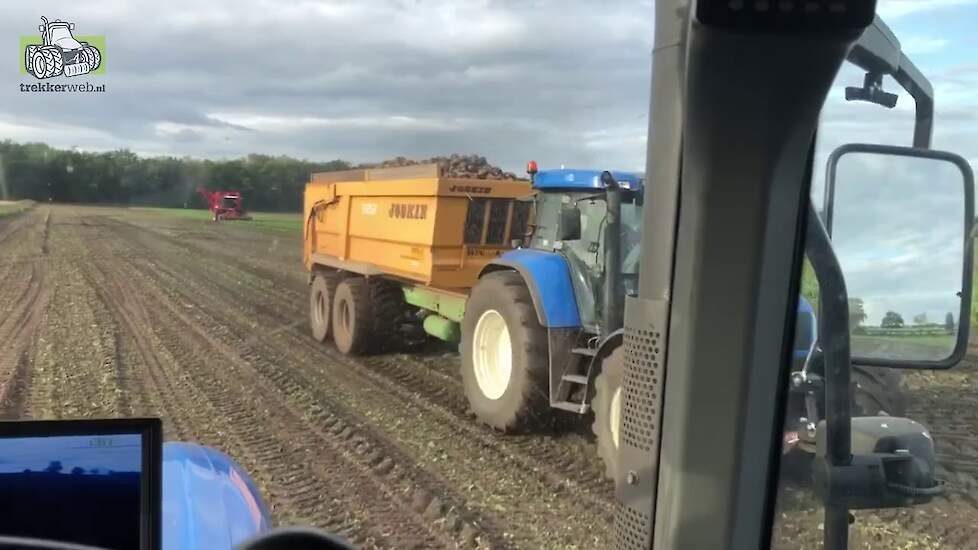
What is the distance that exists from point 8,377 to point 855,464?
1925 mm

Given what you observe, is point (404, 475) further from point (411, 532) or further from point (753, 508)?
point (753, 508)

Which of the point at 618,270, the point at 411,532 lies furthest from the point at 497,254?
the point at 411,532

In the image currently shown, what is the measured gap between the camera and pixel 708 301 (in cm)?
149

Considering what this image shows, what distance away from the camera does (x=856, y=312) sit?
1.61m

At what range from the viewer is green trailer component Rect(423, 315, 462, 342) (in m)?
3.84

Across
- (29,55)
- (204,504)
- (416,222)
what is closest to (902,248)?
(204,504)

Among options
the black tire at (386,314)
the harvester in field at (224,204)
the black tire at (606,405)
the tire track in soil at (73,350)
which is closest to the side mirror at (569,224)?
the black tire at (606,405)

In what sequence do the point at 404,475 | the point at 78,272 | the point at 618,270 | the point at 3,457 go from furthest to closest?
the point at 618,270
the point at 404,475
the point at 78,272
the point at 3,457

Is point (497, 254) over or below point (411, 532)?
over

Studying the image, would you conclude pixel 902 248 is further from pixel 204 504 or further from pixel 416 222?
pixel 416 222

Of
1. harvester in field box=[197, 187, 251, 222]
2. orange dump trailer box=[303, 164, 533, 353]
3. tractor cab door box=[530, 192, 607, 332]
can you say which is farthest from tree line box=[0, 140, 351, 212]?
tractor cab door box=[530, 192, 607, 332]

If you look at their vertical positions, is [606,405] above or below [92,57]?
below

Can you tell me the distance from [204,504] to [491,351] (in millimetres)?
2117

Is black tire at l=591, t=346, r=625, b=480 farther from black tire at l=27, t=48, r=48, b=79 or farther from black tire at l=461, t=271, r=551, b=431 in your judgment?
black tire at l=27, t=48, r=48, b=79
